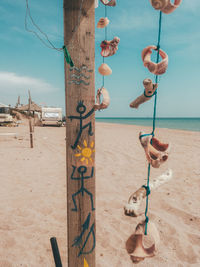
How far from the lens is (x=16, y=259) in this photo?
2432 millimetres

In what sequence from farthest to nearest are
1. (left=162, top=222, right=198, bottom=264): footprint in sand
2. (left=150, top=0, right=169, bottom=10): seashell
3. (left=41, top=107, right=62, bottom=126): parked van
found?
(left=41, top=107, right=62, bottom=126): parked van, (left=162, top=222, right=198, bottom=264): footprint in sand, (left=150, top=0, right=169, bottom=10): seashell

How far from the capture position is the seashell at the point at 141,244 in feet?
4.10

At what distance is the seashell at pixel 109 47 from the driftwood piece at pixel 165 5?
538 mm

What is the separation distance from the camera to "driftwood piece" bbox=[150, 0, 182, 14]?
1019 millimetres

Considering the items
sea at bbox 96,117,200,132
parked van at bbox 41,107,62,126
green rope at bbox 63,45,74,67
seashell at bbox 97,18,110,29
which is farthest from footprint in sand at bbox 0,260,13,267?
sea at bbox 96,117,200,132

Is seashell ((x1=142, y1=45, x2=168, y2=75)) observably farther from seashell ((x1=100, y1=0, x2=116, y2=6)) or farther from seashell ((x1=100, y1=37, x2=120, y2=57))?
seashell ((x1=100, y1=0, x2=116, y2=6))

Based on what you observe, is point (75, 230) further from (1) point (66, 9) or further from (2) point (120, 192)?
(2) point (120, 192)

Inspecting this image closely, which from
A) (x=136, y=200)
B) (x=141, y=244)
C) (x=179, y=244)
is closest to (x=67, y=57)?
(x=136, y=200)

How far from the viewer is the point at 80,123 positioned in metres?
1.52

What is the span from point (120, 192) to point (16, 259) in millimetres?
2556

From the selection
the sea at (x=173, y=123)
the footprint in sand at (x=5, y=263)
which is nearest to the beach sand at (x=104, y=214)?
the footprint in sand at (x=5, y=263)

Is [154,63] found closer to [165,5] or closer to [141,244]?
[165,5]

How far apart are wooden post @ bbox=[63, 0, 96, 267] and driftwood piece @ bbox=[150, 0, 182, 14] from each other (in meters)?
0.59

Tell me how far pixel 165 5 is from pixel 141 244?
151 centimetres
